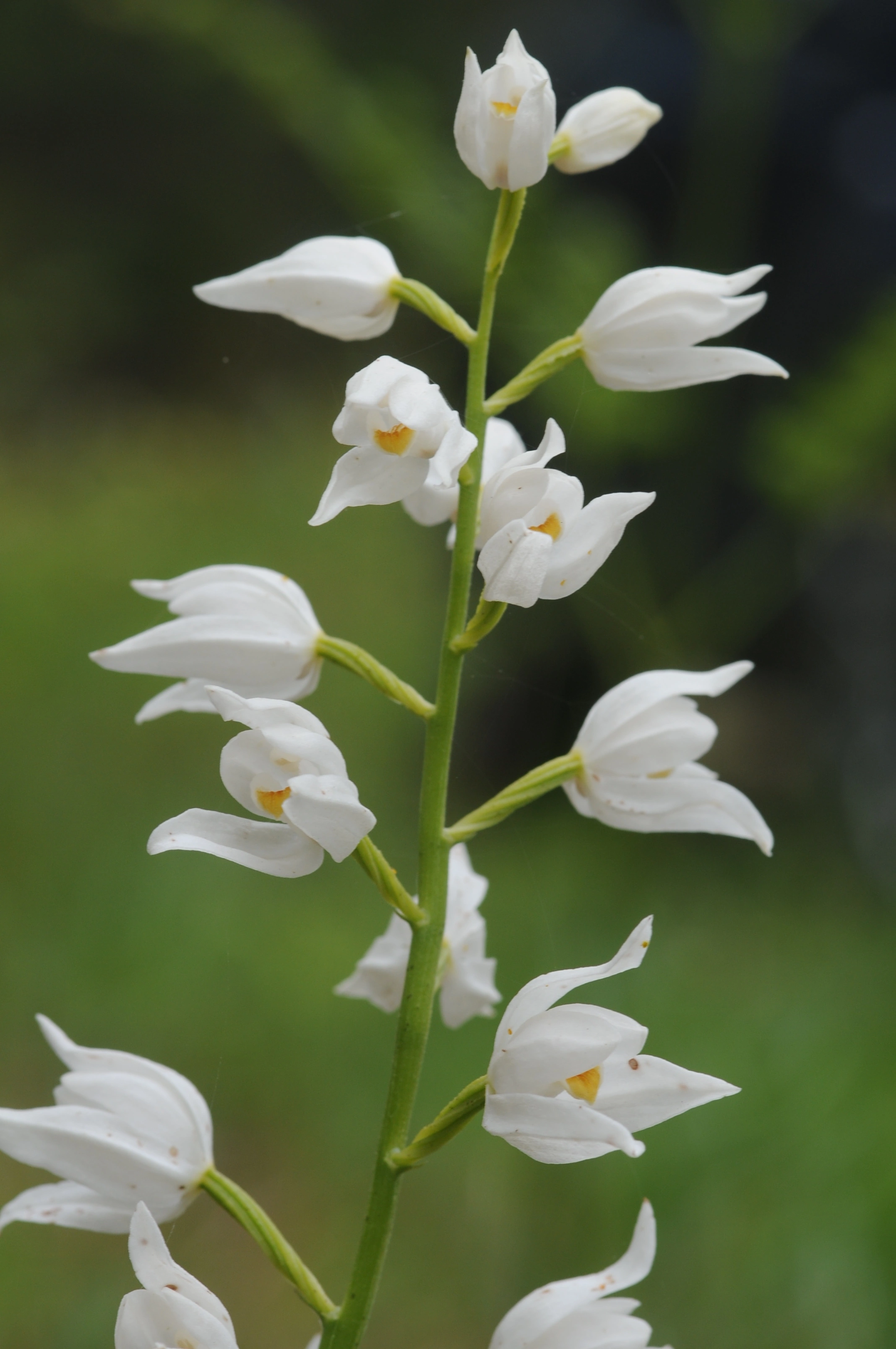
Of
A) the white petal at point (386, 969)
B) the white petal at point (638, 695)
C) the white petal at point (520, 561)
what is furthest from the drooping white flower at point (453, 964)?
the white petal at point (520, 561)

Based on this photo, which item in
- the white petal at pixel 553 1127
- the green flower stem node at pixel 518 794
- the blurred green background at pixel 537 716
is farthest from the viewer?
the blurred green background at pixel 537 716

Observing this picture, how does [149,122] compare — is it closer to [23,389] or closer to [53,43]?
[53,43]

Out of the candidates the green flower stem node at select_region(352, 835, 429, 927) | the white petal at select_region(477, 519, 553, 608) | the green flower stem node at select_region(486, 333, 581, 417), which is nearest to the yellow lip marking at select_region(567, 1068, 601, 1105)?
the green flower stem node at select_region(352, 835, 429, 927)

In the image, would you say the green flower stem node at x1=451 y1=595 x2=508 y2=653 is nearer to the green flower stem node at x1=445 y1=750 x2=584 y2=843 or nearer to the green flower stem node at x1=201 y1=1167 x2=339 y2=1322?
the green flower stem node at x1=445 y1=750 x2=584 y2=843

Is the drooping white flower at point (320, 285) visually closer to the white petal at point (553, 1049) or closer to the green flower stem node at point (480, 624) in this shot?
the green flower stem node at point (480, 624)

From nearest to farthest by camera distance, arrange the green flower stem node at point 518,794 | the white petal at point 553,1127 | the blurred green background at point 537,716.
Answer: the white petal at point 553,1127, the green flower stem node at point 518,794, the blurred green background at point 537,716

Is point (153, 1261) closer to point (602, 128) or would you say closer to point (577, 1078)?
point (577, 1078)

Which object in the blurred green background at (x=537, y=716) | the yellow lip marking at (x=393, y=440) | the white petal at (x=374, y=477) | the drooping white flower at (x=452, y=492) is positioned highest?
the yellow lip marking at (x=393, y=440)
